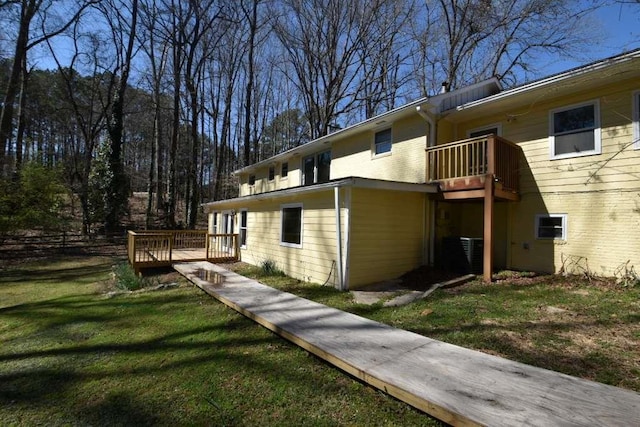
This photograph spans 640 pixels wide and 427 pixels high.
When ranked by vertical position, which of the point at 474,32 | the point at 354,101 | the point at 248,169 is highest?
the point at 474,32

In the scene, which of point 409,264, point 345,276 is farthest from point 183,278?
point 409,264

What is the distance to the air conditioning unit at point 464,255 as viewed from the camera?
8.20 meters

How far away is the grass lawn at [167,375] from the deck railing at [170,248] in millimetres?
4014

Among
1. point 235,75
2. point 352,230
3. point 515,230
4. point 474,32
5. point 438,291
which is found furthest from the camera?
point 235,75

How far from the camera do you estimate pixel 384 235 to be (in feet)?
26.0

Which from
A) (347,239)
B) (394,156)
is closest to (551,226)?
(394,156)

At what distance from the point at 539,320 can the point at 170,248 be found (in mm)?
10226

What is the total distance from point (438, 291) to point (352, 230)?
223cm

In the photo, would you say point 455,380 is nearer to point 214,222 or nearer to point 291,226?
point 291,226

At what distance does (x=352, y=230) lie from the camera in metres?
7.25

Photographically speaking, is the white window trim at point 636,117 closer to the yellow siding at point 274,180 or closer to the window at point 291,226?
the window at point 291,226

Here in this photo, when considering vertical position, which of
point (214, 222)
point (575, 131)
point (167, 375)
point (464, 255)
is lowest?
point (167, 375)

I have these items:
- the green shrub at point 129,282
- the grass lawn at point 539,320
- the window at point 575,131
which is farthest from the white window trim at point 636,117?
the green shrub at point 129,282

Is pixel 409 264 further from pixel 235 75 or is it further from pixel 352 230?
pixel 235 75
